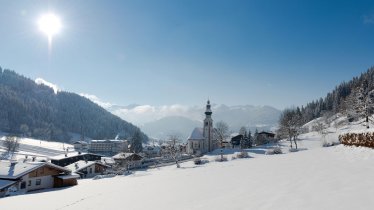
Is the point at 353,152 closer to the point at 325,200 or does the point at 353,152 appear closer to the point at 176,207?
the point at 325,200

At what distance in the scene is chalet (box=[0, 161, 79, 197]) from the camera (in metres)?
37.3

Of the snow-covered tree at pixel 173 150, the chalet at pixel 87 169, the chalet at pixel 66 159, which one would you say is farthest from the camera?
the chalet at pixel 66 159

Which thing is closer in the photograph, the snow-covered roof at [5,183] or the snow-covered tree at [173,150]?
the snow-covered roof at [5,183]

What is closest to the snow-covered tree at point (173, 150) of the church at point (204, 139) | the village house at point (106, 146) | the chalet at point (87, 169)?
the church at point (204, 139)

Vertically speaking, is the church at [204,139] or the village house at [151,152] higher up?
the church at [204,139]

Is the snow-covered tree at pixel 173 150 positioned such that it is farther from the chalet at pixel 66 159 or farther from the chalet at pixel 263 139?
the chalet at pixel 263 139

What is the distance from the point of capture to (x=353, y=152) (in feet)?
66.5

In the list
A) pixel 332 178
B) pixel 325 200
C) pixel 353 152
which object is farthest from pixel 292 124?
pixel 325 200

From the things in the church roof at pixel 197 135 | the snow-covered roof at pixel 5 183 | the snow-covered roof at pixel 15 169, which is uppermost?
the church roof at pixel 197 135

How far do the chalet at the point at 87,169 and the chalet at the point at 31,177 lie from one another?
19.6 meters

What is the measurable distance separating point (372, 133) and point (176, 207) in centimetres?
1596

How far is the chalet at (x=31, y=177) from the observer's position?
3731cm

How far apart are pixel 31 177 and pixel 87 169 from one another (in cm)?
2625

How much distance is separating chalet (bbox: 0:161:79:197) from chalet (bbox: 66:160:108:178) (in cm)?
1959
